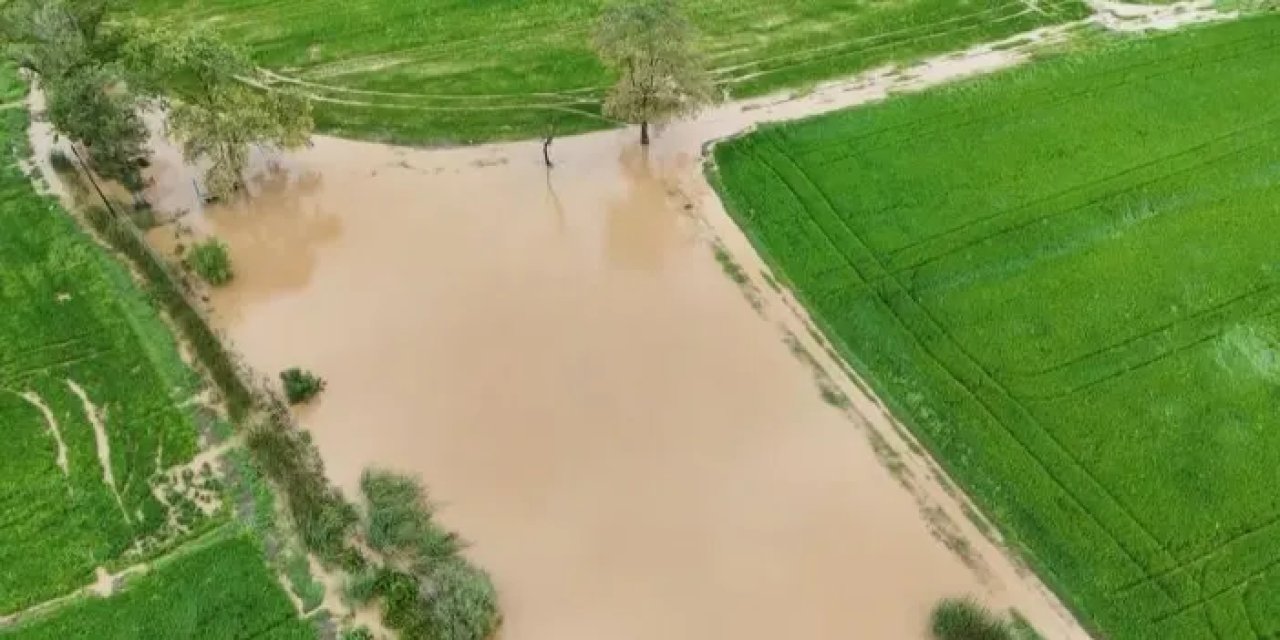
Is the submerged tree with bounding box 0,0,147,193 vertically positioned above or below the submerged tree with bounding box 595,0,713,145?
above

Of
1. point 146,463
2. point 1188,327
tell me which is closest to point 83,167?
point 146,463

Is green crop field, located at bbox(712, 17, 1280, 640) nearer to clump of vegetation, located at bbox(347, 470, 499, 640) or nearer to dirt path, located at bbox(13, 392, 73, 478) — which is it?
clump of vegetation, located at bbox(347, 470, 499, 640)

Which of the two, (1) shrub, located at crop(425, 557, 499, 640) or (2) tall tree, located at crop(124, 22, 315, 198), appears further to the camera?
(2) tall tree, located at crop(124, 22, 315, 198)

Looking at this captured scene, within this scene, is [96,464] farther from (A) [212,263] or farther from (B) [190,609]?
(A) [212,263]

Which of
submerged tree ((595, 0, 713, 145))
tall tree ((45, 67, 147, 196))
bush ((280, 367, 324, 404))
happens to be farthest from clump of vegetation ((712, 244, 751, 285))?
tall tree ((45, 67, 147, 196))

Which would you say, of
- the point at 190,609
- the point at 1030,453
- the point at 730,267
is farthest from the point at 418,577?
the point at 1030,453

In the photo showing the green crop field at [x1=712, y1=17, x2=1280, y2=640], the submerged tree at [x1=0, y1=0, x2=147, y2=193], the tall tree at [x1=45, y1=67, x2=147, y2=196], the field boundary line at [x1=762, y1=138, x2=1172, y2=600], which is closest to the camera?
the field boundary line at [x1=762, y1=138, x2=1172, y2=600]

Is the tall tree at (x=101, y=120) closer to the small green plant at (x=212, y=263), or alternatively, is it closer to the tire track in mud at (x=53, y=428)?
the small green plant at (x=212, y=263)
